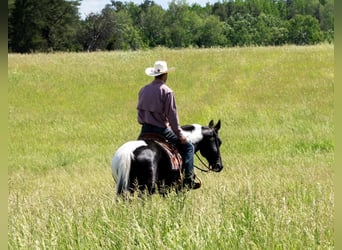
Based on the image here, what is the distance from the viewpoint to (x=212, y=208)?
534cm

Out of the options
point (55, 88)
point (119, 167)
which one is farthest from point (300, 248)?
point (55, 88)

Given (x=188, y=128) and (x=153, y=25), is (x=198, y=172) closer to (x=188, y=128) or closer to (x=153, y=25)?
(x=188, y=128)

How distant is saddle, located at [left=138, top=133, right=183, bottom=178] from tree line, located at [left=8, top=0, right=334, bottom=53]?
3434 centimetres

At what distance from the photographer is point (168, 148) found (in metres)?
7.68

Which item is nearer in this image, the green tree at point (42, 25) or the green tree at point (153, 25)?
the green tree at point (42, 25)

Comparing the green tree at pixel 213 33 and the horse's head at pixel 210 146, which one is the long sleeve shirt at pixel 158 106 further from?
the green tree at pixel 213 33

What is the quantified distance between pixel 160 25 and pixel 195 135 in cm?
11254

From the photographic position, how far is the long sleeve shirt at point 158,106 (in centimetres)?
761

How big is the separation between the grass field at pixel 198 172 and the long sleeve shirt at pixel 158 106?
106cm

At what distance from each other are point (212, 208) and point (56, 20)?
60.6m

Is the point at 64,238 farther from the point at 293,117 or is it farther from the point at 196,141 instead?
the point at 293,117

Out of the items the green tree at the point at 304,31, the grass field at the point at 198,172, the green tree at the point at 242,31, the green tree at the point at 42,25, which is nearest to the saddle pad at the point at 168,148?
the grass field at the point at 198,172

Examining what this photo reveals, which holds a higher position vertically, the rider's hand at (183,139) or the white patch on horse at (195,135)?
the rider's hand at (183,139)

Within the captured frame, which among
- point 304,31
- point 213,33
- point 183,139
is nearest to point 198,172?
point 183,139
